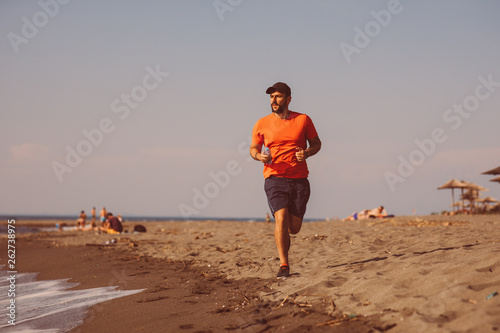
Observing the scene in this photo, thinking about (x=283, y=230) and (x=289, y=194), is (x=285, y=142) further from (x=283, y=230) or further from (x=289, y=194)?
(x=283, y=230)

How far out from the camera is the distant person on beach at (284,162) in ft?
16.4

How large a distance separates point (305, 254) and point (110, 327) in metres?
3.62

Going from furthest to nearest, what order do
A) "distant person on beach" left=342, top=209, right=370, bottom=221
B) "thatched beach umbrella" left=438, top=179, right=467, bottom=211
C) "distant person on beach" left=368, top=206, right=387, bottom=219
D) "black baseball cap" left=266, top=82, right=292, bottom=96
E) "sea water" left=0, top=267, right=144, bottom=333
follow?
"thatched beach umbrella" left=438, top=179, right=467, bottom=211
"distant person on beach" left=342, top=209, right=370, bottom=221
"distant person on beach" left=368, top=206, right=387, bottom=219
"black baseball cap" left=266, top=82, right=292, bottom=96
"sea water" left=0, top=267, right=144, bottom=333

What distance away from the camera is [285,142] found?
5.05 m

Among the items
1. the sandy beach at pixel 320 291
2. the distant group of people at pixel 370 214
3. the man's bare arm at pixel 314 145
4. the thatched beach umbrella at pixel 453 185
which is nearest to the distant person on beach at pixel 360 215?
→ the distant group of people at pixel 370 214

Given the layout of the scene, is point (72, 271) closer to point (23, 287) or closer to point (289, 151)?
point (23, 287)

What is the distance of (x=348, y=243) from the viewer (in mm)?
7238

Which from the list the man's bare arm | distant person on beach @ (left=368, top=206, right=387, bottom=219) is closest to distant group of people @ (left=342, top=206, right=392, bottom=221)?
distant person on beach @ (left=368, top=206, right=387, bottom=219)

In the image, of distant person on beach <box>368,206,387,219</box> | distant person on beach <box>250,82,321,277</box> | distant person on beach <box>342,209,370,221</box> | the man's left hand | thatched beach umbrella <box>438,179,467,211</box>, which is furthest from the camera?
thatched beach umbrella <box>438,179,467,211</box>

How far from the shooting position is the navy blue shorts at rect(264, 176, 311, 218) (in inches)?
196

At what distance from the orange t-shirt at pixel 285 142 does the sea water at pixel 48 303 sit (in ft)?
7.48

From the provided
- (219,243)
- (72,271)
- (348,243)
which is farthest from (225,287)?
(219,243)

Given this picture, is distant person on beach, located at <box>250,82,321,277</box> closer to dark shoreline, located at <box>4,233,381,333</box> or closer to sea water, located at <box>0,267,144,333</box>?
dark shoreline, located at <box>4,233,381,333</box>

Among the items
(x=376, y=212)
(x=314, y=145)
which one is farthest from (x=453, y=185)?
(x=314, y=145)
